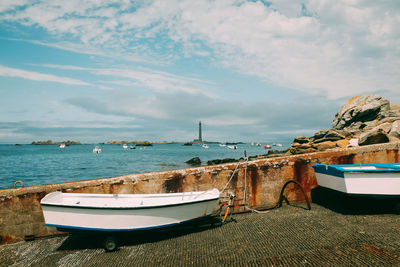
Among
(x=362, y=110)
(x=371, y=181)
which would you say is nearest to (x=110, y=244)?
(x=371, y=181)

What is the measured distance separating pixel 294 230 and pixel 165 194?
9.53 feet

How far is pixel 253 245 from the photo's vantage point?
158 inches

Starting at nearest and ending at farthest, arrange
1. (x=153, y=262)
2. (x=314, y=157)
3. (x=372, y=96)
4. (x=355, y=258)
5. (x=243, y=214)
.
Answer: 1. (x=355, y=258)
2. (x=153, y=262)
3. (x=243, y=214)
4. (x=314, y=157)
5. (x=372, y=96)

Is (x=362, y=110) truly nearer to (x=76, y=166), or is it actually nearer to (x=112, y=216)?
(x=112, y=216)

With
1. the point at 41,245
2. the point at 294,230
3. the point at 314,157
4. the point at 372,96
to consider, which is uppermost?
the point at 372,96

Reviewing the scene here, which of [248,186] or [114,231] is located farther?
[248,186]

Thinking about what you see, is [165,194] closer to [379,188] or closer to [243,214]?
[243,214]

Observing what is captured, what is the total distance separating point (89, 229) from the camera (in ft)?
14.0

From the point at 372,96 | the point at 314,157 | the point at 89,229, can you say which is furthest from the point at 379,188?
the point at 372,96

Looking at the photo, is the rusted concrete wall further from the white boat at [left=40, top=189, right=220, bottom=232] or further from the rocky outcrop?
the rocky outcrop

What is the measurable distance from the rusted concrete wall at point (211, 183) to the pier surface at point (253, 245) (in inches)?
20.2

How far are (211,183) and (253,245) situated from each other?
78.5 inches

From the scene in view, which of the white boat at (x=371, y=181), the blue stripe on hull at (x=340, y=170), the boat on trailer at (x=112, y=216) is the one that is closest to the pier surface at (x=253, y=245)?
the boat on trailer at (x=112, y=216)

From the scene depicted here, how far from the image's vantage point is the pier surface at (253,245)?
3479mm
